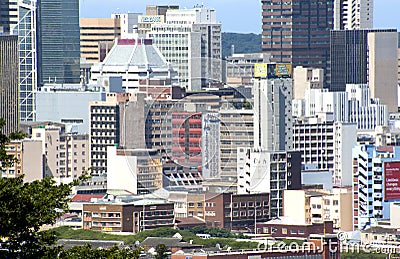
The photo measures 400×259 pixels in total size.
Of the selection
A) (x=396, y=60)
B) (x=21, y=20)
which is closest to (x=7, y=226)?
(x=21, y=20)

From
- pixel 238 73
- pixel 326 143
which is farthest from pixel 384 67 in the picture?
pixel 326 143

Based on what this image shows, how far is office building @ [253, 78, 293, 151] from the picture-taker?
227ft

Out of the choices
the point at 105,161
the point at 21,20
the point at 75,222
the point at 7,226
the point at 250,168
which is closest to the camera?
the point at 7,226

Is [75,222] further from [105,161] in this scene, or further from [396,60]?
[396,60]

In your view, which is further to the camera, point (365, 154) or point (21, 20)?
point (21, 20)

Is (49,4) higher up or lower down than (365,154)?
higher up

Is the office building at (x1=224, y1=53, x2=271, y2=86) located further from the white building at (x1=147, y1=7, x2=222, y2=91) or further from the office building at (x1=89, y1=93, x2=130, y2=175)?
the office building at (x1=89, y1=93, x2=130, y2=175)

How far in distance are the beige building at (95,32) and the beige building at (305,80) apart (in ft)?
44.2

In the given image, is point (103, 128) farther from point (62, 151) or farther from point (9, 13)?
point (9, 13)

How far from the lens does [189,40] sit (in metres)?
101

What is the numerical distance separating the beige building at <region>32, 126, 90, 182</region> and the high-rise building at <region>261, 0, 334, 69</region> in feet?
135

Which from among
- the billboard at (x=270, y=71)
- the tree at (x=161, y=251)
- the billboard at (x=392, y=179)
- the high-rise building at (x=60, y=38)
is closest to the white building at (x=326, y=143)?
the billboard at (x=270, y=71)

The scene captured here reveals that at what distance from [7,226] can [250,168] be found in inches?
1871

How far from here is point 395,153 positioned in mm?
55656
